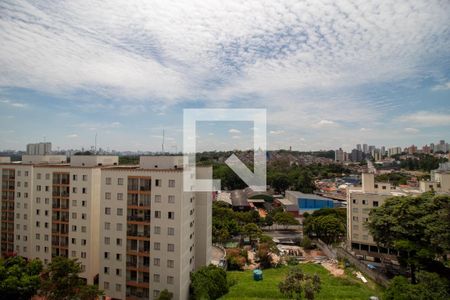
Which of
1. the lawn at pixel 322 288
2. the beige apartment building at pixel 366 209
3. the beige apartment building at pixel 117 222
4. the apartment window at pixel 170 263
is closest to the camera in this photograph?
the apartment window at pixel 170 263

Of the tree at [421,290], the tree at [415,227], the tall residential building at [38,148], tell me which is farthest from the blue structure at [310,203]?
the tall residential building at [38,148]

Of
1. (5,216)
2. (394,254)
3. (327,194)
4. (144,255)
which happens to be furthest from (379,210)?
(327,194)

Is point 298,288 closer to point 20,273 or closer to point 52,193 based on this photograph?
point 20,273

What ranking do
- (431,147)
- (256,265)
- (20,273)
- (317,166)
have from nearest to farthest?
(20,273) < (256,265) < (431,147) < (317,166)

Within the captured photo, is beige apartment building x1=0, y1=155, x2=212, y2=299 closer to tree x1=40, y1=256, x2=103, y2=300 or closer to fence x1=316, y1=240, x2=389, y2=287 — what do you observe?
tree x1=40, y1=256, x2=103, y2=300

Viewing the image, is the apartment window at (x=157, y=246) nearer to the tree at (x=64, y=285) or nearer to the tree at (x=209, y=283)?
the tree at (x=209, y=283)

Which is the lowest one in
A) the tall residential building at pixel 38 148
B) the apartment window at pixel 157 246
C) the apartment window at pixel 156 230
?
the apartment window at pixel 157 246

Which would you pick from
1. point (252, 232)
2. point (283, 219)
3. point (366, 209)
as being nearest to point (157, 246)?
point (252, 232)

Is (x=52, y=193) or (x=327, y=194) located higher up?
(x=52, y=193)
